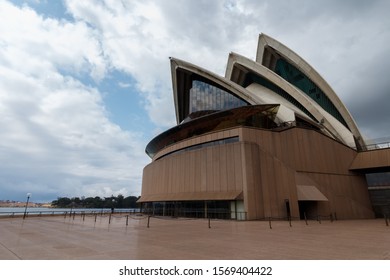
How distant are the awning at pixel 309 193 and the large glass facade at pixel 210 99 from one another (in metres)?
14.8

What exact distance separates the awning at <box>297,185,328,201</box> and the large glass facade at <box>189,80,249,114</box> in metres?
14.8

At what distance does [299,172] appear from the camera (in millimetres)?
23547

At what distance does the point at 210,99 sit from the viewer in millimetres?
36531

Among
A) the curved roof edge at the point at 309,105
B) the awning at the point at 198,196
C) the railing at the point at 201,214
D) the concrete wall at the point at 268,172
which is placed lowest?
the railing at the point at 201,214

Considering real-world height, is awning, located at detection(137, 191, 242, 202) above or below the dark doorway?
above

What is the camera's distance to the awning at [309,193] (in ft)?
70.3

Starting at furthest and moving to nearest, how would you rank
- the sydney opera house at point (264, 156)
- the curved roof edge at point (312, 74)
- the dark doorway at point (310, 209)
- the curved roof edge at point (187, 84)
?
the curved roof edge at point (312, 74) → the curved roof edge at point (187, 84) → the dark doorway at point (310, 209) → the sydney opera house at point (264, 156)

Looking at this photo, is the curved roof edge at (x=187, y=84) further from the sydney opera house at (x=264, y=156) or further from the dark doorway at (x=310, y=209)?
the dark doorway at (x=310, y=209)

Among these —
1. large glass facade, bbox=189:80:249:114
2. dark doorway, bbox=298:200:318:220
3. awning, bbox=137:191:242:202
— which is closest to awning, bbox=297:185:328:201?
dark doorway, bbox=298:200:318:220

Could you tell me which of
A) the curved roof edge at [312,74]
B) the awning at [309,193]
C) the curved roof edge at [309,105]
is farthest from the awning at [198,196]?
the curved roof edge at [312,74]

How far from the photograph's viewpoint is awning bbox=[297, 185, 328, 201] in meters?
21.4

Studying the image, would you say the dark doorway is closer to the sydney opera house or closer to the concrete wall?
the sydney opera house

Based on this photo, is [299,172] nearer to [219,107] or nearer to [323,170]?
[323,170]

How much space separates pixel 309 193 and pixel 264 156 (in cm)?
539
